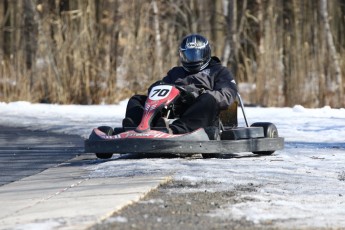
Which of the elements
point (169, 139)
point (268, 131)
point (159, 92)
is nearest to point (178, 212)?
point (169, 139)

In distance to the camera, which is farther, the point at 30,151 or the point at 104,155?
the point at 30,151

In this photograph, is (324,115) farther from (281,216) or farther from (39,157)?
(281,216)

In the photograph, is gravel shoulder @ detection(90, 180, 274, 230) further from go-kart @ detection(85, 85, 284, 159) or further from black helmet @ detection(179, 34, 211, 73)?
black helmet @ detection(179, 34, 211, 73)

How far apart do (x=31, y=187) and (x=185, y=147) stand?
2705 mm

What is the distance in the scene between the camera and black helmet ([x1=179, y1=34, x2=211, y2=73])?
1353cm

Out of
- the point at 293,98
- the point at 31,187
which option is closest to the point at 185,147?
the point at 31,187

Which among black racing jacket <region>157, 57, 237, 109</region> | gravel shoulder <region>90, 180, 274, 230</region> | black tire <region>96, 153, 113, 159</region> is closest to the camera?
gravel shoulder <region>90, 180, 274, 230</region>

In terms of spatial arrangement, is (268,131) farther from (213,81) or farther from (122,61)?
(122,61)

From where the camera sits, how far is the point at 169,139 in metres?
Answer: 12.1

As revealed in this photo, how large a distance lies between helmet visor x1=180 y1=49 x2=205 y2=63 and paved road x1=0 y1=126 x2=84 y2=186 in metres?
1.86

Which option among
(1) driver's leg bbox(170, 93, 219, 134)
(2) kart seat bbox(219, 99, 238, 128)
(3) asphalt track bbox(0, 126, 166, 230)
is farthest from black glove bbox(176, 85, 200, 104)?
(3) asphalt track bbox(0, 126, 166, 230)

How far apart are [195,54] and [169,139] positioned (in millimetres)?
1753

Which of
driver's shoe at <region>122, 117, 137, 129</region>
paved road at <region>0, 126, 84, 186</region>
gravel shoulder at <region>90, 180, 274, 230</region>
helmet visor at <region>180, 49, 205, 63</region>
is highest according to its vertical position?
helmet visor at <region>180, 49, 205, 63</region>

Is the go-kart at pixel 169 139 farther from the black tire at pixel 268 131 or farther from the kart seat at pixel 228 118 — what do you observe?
the kart seat at pixel 228 118
